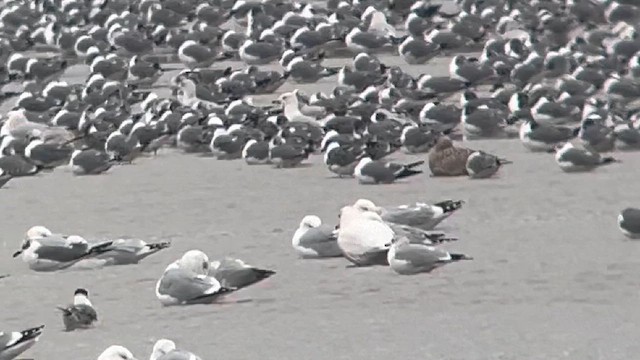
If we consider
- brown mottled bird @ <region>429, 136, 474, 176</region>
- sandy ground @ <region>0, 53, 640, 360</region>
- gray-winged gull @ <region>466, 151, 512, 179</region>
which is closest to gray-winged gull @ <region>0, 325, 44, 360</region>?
sandy ground @ <region>0, 53, 640, 360</region>

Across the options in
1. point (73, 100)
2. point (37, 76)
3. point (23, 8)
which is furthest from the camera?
point (23, 8)

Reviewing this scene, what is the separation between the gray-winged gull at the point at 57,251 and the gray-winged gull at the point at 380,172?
3478 mm

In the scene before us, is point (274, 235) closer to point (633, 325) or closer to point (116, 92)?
point (633, 325)

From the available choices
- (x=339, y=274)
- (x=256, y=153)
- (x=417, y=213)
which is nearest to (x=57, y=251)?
(x=339, y=274)

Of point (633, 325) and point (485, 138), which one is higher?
point (633, 325)

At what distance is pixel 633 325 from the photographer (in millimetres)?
10461

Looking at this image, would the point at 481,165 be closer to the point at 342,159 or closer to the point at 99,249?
the point at 342,159

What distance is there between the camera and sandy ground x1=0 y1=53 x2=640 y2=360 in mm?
10508

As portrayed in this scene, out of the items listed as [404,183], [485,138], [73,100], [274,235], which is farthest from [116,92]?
[274,235]

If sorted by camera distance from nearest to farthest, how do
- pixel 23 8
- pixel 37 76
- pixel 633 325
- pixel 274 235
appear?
pixel 633 325, pixel 274 235, pixel 37 76, pixel 23 8

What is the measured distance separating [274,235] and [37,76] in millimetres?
10358

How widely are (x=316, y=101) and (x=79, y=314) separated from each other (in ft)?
29.6

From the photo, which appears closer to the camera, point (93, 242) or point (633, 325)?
point (633, 325)

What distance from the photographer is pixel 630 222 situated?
13.1m
